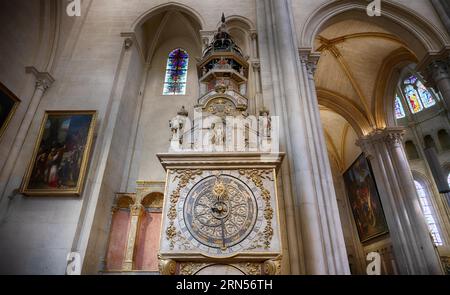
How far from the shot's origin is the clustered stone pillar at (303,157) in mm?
4328

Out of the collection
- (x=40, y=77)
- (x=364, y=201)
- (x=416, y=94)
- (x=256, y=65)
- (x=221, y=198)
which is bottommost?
(x=221, y=198)

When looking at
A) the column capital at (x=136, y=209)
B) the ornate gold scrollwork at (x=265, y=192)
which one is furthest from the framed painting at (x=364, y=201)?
the column capital at (x=136, y=209)

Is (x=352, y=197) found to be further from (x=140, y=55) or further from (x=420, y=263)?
(x=140, y=55)

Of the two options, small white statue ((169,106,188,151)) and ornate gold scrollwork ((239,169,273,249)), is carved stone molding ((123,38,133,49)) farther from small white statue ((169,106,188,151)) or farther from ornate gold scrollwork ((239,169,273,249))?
ornate gold scrollwork ((239,169,273,249))

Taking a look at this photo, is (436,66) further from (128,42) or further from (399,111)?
(399,111)

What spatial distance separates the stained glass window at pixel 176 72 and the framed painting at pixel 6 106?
4.13 m

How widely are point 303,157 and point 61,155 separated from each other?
17.6 ft

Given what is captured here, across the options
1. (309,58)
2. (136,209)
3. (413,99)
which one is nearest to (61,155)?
(136,209)

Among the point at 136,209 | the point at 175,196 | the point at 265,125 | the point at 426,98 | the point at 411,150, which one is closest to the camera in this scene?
the point at 175,196

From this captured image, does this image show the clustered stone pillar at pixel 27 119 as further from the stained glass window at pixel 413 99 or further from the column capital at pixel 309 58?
the stained glass window at pixel 413 99

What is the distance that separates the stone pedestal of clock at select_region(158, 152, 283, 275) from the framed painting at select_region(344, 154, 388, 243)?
10994 millimetres

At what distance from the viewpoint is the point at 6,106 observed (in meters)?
5.91

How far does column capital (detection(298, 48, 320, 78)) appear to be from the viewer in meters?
6.85

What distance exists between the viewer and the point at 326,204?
4832 mm
